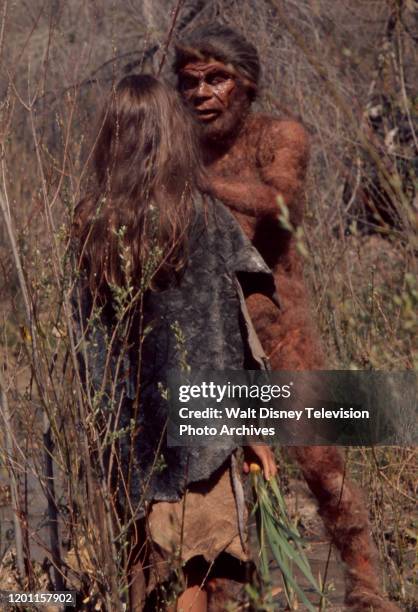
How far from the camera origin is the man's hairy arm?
13.1 feet

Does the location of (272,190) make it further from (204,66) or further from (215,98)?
(204,66)

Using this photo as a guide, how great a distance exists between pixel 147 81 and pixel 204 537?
143 cm

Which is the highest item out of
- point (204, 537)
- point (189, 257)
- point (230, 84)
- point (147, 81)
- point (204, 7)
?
point (204, 7)

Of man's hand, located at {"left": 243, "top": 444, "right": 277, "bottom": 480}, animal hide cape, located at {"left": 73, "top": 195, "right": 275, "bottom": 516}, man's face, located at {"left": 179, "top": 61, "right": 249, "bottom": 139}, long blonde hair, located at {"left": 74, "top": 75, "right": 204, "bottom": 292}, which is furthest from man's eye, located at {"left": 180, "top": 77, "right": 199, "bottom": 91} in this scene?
man's hand, located at {"left": 243, "top": 444, "right": 277, "bottom": 480}

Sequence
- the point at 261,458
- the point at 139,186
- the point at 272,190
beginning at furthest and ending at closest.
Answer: the point at 272,190
the point at 261,458
the point at 139,186

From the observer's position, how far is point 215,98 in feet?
14.3

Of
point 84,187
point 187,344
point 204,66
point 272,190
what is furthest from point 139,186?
point 204,66

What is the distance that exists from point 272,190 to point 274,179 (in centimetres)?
8

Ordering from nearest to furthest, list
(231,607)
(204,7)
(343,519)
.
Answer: (231,607) → (343,519) → (204,7)

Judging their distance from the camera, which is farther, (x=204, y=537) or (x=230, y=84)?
(x=230, y=84)

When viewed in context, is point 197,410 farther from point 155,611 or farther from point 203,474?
point 155,611

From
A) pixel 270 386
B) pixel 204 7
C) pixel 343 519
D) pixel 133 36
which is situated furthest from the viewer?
pixel 133 36

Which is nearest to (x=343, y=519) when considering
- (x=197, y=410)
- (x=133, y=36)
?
(x=197, y=410)

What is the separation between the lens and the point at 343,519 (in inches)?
166
